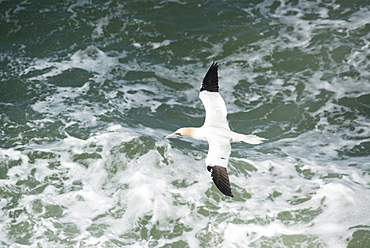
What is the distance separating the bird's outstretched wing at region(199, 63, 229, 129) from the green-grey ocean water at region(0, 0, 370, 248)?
1.41 m

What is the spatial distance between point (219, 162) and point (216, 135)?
1.67ft

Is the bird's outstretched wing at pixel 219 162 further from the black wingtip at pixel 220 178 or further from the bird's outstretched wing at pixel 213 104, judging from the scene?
the bird's outstretched wing at pixel 213 104

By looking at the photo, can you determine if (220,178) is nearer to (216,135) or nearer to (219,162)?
(219,162)

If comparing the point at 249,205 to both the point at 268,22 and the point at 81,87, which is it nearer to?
the point at 81,87

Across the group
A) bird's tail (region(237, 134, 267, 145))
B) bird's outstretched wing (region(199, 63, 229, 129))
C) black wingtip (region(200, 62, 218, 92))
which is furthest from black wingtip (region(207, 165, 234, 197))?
black wingtip (region(200, 62, 218, 92))

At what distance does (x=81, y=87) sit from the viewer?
1131cm

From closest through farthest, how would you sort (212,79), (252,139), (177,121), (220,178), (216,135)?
1. (220,178)
2. (252,139)
3. (216,135)
4. (212,79)
5. (177,121)

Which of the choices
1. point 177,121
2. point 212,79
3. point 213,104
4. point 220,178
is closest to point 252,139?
point 220,178

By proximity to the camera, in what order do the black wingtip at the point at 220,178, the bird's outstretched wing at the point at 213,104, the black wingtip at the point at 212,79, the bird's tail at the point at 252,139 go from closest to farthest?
the black wingtip at the point at 220,178 → the bird's tail at the point at 252,139 → the bird's outstretched wing at the point at 213,104 → the black wingtip at the point at 212,79

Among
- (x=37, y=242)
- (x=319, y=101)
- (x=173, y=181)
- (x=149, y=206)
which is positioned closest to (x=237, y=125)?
(x=319, y=101)

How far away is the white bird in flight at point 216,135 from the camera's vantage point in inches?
255

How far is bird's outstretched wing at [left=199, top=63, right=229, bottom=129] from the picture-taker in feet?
24.1

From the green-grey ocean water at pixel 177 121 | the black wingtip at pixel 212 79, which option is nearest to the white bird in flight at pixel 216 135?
the black wingtip at pixel 212 79

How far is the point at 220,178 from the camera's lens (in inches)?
252
